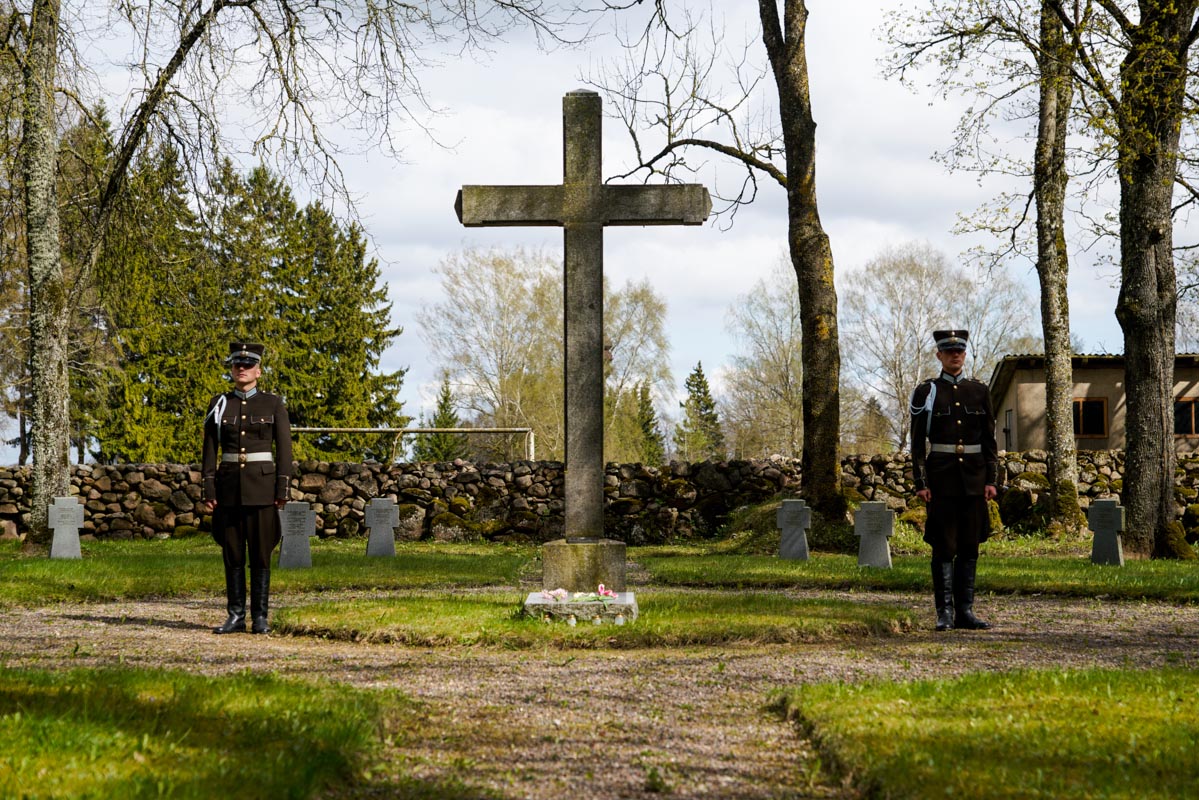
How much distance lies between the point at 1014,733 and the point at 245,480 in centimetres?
581

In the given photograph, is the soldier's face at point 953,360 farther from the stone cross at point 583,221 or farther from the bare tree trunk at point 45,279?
the bare tree trunk at point 45,279

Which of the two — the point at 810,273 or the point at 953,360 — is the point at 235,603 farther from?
the point at 810,273

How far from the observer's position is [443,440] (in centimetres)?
4472

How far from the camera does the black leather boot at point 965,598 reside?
835 centimetres

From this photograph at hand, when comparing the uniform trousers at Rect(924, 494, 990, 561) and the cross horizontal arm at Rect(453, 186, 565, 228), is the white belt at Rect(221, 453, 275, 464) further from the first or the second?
the uniform trousers at Rect(924, 494, 990, 561)

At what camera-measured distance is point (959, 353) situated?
837 cm

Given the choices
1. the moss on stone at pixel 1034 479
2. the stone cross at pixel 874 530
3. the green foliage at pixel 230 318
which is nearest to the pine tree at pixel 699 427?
the green foliage at pixel 230 318

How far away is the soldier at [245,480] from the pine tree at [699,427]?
45.4 metres

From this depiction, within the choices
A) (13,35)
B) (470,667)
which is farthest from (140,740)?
(13,35)

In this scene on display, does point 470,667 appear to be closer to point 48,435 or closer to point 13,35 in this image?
point 48,435

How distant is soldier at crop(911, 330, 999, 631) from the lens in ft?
27.2

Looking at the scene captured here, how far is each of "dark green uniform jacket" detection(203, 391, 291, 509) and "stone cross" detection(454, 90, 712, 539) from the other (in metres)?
2.15

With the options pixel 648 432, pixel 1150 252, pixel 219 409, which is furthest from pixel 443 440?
pixel 219 409

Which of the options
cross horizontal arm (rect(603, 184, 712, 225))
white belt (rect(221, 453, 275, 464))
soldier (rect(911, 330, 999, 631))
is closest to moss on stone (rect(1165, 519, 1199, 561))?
soldier (rect(911, 330, 999, 631))
